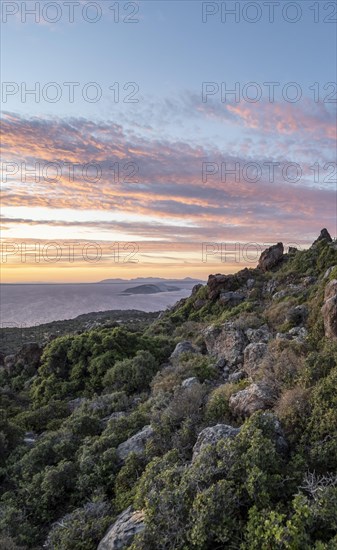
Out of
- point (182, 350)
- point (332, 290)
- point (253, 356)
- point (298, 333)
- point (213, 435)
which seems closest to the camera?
point (213, 435)

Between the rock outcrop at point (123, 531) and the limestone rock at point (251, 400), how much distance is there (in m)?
3.35

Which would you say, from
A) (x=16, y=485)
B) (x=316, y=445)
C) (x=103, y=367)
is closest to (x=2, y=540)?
(x=16, y=485)

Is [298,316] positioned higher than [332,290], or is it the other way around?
[332,290]

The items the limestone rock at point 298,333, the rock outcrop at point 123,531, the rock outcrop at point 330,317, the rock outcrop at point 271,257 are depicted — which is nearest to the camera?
the rock outcrop at point 123,531

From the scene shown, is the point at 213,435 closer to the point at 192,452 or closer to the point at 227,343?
the point at 192,452

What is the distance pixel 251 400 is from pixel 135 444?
3.35m

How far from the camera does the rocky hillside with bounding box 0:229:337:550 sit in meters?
5.40

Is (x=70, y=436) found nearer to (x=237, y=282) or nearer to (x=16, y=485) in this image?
(x=16, y=485)

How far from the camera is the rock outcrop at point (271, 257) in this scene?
→ 107 feet

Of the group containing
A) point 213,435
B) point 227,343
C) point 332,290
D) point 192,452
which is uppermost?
point 332,290

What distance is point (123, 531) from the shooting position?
20.2ft

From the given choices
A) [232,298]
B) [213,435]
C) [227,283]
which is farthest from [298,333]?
[227,283]

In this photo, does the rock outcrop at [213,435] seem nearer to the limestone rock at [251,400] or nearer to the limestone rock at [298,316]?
the limestone rock at [251,400]

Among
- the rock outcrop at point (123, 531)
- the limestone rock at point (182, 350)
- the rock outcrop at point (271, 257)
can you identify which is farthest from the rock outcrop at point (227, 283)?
the rock outcrop at point (123, 531)
